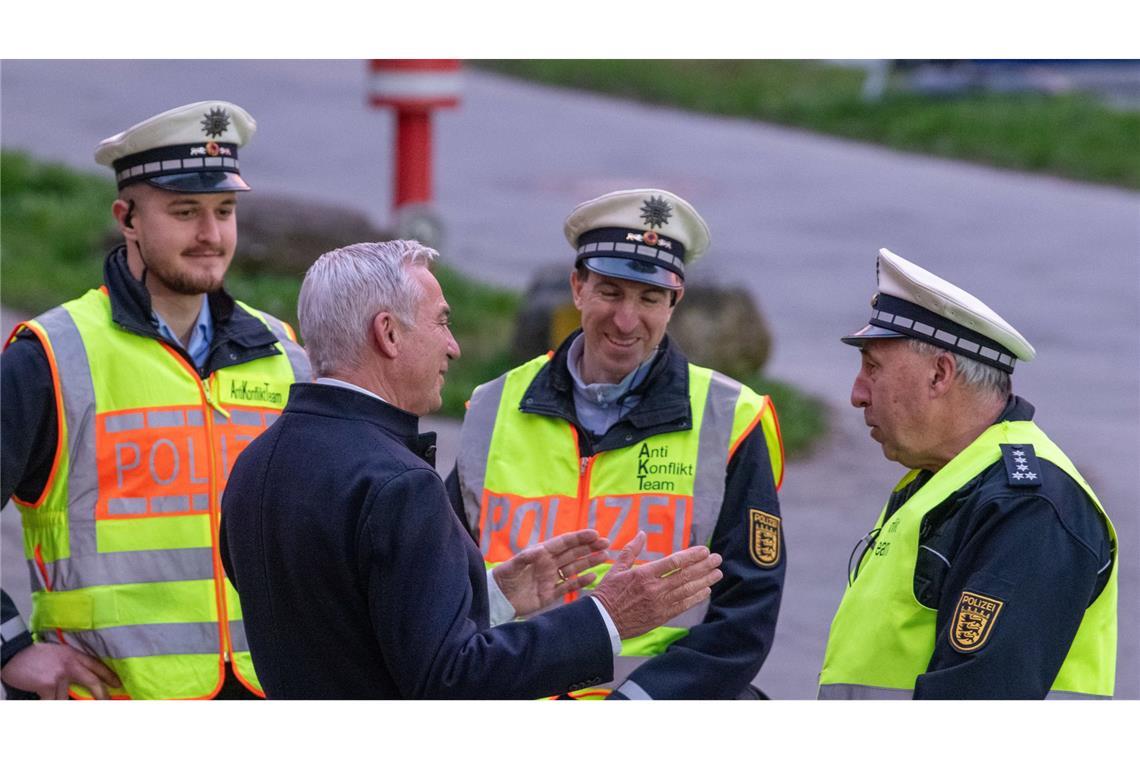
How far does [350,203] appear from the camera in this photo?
15.5 metres

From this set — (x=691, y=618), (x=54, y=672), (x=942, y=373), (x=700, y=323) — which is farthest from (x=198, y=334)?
(x=700, y=323)

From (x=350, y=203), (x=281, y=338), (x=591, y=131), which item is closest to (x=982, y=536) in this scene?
(x=281, y=338)

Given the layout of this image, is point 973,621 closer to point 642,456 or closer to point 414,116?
point 642,456

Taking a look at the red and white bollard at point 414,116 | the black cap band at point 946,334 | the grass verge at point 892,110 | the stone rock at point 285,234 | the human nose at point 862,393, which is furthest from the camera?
the grass verge at point 892,110

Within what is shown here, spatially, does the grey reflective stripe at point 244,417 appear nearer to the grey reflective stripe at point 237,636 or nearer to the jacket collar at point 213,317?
the jacket collar at point 213,317

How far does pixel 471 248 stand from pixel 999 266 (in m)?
4.84

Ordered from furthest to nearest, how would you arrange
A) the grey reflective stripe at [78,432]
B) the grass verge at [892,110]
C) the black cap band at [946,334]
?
the grass verge at [892,110]
the grey reflective stripe at [78,432]
the black cap band at [946,334]

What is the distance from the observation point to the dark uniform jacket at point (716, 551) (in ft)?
13.8

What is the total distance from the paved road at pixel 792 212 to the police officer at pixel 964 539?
11.4 feet

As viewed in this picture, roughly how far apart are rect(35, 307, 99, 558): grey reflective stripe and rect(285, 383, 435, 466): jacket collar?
1.08 meters

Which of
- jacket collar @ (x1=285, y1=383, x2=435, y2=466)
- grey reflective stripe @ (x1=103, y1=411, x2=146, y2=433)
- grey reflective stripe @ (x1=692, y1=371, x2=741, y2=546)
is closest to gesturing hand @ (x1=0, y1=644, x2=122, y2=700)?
grey reflective stripe @ (x1=103, y1=411, x2=146, y2=433)

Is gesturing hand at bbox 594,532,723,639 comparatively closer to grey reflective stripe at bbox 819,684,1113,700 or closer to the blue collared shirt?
grey reflective stripe at bbox 819,684,1113,700

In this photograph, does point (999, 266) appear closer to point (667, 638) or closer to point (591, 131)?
point (591, 131)

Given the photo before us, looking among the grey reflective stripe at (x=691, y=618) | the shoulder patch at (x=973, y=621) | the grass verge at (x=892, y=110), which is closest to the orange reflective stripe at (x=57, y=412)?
the grey reflective stripe at (x=691, y=618)
